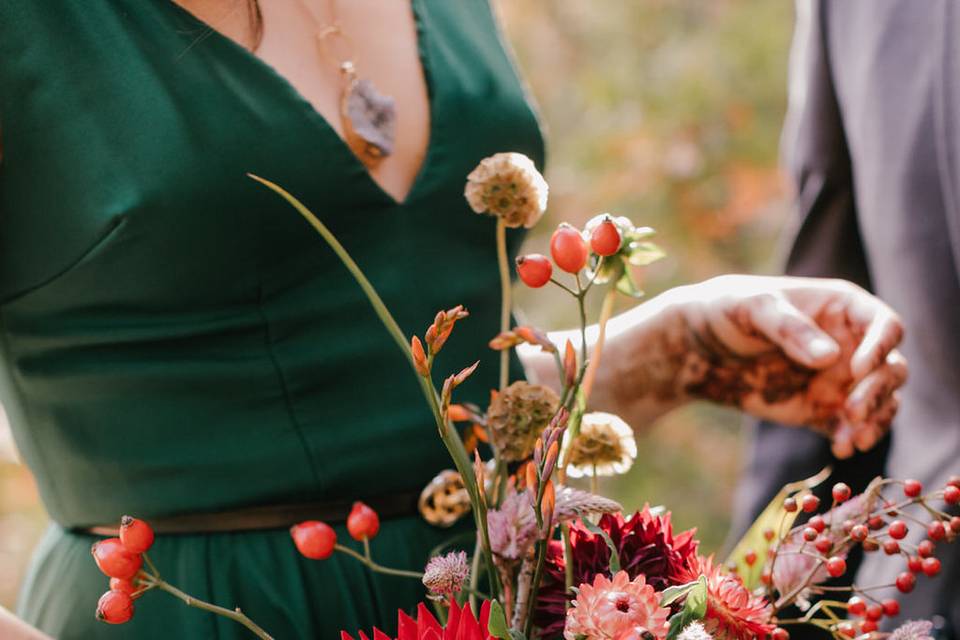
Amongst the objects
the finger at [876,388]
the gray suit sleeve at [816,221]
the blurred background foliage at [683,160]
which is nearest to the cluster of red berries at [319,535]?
the finger at [876,388]

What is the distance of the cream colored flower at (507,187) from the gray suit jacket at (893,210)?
68cm

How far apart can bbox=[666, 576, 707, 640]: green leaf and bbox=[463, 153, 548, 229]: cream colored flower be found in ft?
0.79

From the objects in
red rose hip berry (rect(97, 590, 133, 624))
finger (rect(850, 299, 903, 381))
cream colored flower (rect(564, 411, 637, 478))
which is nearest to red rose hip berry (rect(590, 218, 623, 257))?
cream colored flower (rect(564, 411, 637, 478))

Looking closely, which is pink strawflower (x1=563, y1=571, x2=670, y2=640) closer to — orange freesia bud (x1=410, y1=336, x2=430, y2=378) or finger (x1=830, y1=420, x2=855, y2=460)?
orange freesia bud (x1=410, y1=336, x2=430, y2=378)

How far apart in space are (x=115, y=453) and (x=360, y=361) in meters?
0.21

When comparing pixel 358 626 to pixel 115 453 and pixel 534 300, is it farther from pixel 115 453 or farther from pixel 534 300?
pixel 534 300

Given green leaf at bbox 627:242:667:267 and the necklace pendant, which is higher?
the necklace pendant

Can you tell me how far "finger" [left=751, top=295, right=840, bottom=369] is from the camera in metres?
0.93

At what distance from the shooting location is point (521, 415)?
0.62 m

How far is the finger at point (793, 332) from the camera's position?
3.04 ft

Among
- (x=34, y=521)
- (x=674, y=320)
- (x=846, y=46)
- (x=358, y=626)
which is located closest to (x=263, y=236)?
(x=358, y=626)

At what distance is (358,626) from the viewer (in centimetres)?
85

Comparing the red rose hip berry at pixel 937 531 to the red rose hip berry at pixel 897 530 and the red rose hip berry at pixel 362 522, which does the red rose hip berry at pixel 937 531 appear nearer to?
the red rose hip berry at pixel 897 530

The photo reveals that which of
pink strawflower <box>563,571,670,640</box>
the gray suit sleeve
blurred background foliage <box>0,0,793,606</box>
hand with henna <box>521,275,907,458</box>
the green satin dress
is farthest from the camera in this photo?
blurred background foliage <box>0,0,793,606</box>
